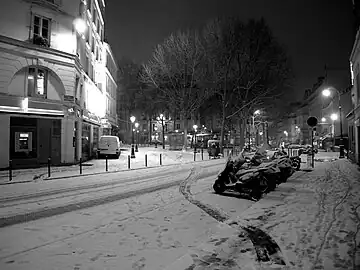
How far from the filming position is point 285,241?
5141 millimetres

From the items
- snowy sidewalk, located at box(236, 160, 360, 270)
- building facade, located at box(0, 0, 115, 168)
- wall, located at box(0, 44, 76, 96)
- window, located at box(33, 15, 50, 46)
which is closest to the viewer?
snowy sidewalk, located at box(236, 160, 360, 270)

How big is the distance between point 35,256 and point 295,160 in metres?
16.4

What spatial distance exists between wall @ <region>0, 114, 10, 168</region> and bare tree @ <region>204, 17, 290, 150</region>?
24.8m

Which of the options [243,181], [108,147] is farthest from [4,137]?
[243,181]

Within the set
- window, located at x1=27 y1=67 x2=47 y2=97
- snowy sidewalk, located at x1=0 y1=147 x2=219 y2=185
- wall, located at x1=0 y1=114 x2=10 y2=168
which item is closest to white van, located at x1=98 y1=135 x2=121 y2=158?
snowy sidewalk, located at x1=0 y1=147 x2=219 y2=185

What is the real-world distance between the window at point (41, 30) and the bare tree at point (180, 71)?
19.0 m

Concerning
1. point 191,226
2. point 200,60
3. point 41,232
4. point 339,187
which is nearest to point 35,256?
point 41,232

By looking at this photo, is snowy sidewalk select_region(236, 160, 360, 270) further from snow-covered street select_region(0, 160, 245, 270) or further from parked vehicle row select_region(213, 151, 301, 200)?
snow-covered street select_region(0, 160, 245, 270)

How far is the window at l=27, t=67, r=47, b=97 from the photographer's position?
1936 centimetres

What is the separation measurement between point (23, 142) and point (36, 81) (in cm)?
420

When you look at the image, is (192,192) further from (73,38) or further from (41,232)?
(73,38)

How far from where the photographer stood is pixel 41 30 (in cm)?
1978

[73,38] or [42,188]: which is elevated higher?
[73,38]

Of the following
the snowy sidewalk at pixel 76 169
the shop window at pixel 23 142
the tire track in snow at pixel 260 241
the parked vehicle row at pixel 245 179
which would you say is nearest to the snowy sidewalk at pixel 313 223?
the tire track in snow at pixel 260 241
